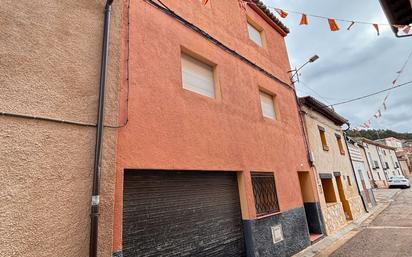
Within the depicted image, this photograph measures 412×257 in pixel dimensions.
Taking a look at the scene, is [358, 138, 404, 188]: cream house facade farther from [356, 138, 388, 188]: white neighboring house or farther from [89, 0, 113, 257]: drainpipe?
[89, 0, 113, 257]: drainpipe

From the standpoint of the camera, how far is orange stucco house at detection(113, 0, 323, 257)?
390 cm

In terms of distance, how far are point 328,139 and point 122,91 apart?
12089 millimetres

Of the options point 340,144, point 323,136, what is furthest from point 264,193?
point 340,144

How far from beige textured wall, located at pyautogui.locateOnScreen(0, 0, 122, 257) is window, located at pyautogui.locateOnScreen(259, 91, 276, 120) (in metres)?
5.57

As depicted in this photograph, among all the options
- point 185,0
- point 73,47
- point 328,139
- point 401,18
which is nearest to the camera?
point 73,47

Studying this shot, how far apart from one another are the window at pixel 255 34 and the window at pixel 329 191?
7078 millimetres

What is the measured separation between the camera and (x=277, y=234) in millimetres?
6473

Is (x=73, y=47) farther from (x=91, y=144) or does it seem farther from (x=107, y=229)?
(x=107, y=229)

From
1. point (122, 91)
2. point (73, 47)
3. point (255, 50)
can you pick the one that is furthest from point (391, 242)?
point (73, 47)

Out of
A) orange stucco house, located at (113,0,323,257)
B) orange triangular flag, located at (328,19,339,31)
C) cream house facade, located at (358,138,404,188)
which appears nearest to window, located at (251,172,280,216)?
orange stucco house, located at (113,0,323,257)

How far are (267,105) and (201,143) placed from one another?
4.24 m

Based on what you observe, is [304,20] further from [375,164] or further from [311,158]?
[375,164]

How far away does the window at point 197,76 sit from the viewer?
5437 millimetres

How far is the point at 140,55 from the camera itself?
4.37 m
